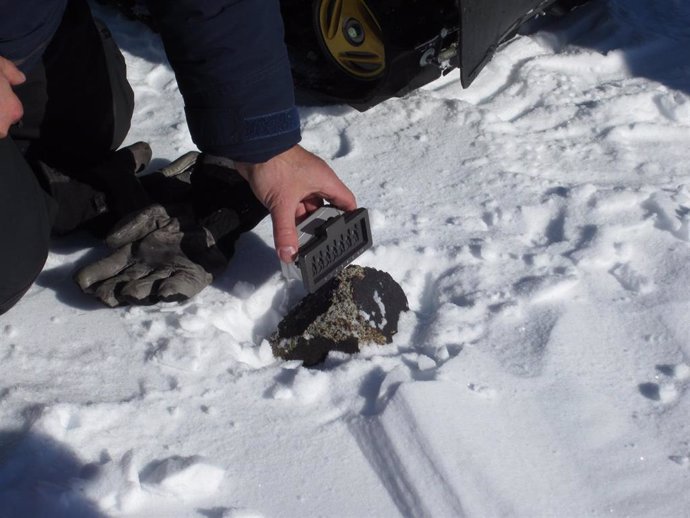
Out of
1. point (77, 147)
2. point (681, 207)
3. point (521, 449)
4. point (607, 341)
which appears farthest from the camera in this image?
point (77, 147)

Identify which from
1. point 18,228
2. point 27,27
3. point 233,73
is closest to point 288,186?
point 233,73

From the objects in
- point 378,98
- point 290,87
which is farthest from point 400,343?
point 378,98

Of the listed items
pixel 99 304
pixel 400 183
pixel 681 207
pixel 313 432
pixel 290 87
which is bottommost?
pixel 681 207

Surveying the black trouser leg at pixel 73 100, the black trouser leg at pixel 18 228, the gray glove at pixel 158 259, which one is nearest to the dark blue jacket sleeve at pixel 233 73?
the gray glove at pixel 158 259

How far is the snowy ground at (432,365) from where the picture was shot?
1.37 metres

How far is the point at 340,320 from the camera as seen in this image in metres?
1.63

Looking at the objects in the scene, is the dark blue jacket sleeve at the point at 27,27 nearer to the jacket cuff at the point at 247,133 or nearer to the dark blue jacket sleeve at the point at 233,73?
the dark blue jacket sleeve at the point at 233,73

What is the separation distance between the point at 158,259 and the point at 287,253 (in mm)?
334

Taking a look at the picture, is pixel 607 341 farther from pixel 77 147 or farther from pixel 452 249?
pixel 77 147

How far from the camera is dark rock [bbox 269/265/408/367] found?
1626 millimetres

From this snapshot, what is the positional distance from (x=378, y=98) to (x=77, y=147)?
0.78 metres

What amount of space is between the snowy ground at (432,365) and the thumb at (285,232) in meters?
0.19

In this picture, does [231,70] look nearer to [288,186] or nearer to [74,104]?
[288,186]

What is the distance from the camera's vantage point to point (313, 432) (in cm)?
147
